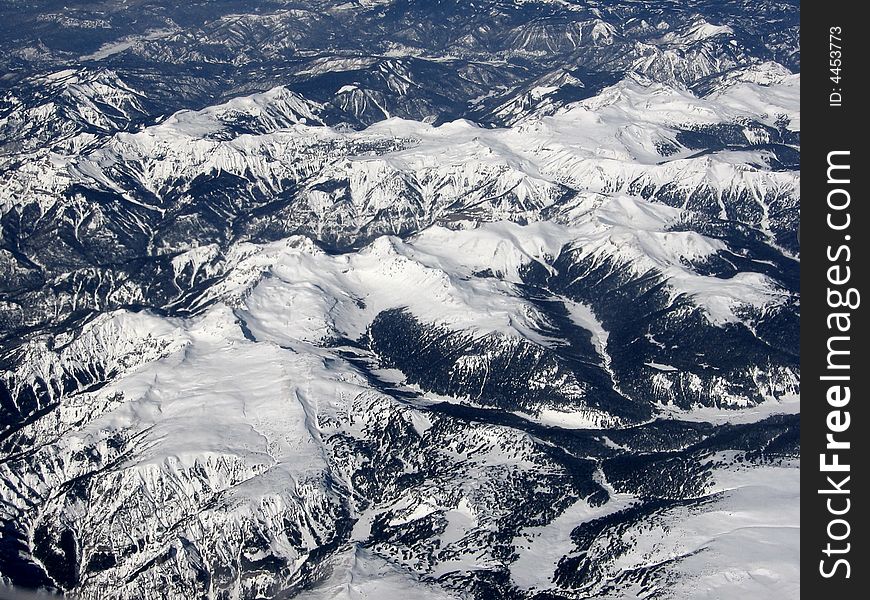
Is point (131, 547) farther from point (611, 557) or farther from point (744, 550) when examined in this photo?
point (744, 550)

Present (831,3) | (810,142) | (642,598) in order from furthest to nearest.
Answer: (642,598), (831,3), (810,142)

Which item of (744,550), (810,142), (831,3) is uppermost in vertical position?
(831,3)

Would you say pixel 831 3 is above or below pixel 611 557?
above

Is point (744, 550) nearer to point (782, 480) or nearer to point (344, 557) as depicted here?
point (782, 480)

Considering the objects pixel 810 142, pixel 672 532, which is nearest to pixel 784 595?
pixel 672 532

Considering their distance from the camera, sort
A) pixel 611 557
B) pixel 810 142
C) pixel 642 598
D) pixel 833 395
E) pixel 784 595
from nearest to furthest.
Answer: pixel 833 395 < pixel 810 142 < pixel 784 595 < pixel 642 598 < pixel 611 557

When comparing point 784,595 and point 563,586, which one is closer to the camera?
point 784,595

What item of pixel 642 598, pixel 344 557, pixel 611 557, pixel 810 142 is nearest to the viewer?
pixel 810 142

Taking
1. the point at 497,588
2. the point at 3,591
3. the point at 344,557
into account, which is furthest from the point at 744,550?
the point at 3,591

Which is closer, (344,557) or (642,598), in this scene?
(642,598)
